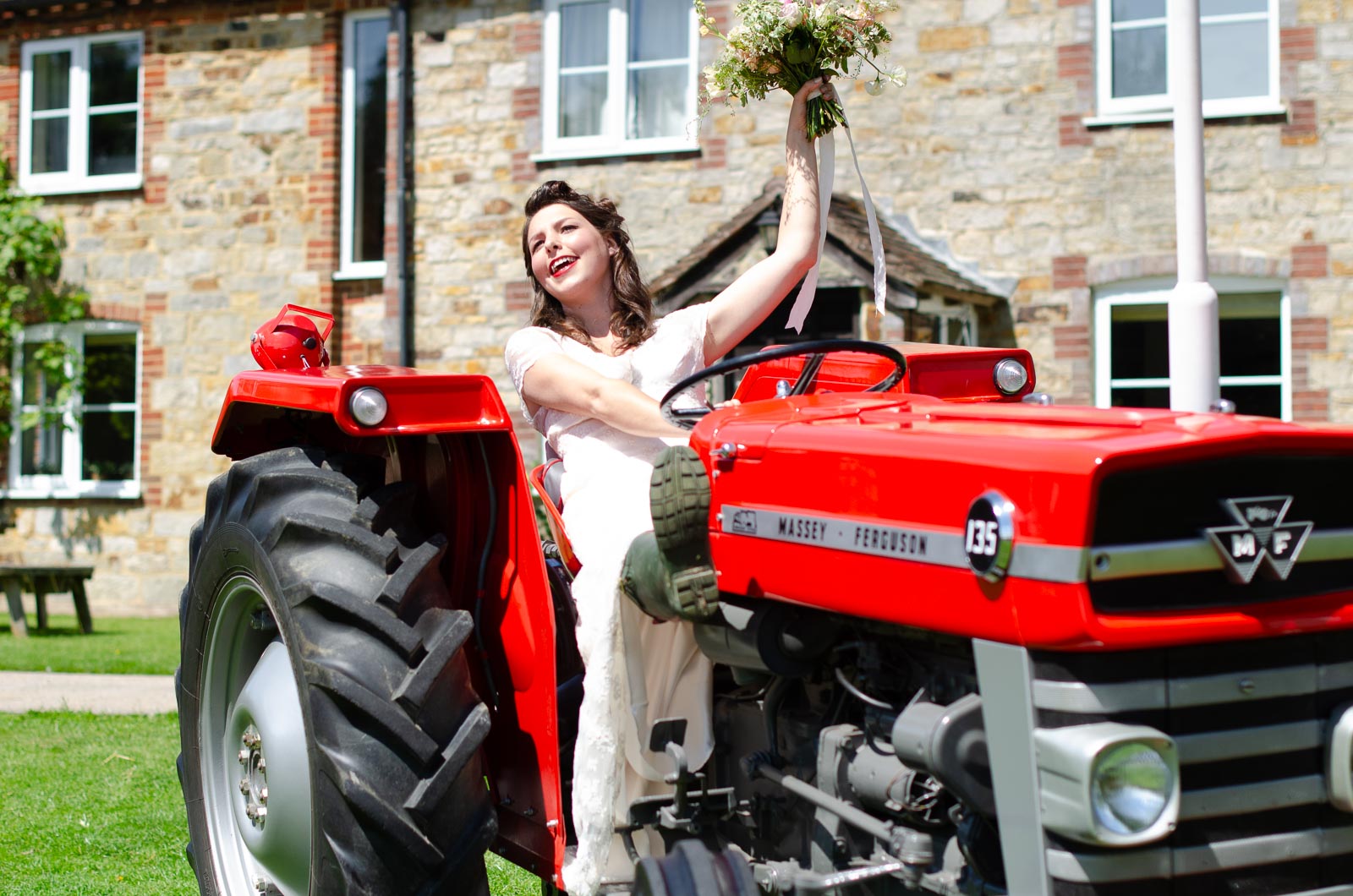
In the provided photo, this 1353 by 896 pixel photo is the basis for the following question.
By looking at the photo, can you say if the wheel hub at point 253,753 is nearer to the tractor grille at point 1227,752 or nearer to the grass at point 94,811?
the grass at point 94,811

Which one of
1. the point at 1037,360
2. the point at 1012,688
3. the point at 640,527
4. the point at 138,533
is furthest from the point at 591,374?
the point at 138,533

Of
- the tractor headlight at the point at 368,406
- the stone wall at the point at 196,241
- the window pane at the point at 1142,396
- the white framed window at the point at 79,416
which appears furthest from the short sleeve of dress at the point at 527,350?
the white framed window at the point at 79,416

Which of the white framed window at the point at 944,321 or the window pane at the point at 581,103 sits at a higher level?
the window pane at the point at 581,103

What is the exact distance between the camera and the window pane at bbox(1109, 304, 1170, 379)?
1084 cm

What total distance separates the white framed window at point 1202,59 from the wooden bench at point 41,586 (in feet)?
28.8

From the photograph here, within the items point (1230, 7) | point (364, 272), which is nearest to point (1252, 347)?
point (1230, 7)

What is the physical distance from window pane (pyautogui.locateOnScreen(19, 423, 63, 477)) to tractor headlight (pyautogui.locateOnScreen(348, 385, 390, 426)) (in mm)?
12531

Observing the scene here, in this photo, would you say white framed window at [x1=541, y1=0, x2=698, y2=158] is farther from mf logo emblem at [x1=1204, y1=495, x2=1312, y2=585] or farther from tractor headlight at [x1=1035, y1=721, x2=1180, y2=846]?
tractor headlight at [x1=1035, y1=721, x2=1180, y2=846]

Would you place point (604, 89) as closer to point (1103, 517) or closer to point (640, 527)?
point (640, 527)

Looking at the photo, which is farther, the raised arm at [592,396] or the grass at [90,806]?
the grass at [90,806]

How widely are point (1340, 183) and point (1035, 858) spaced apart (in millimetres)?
9926

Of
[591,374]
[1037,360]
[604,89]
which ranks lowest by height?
[591,374]

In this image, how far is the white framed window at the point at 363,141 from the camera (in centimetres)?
1305

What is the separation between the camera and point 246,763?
310 cm
